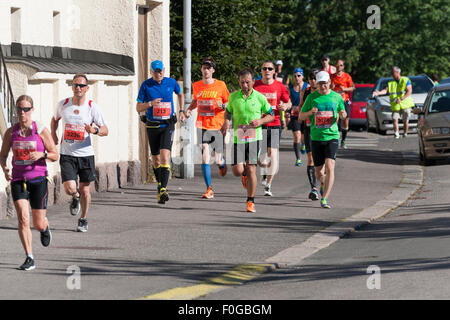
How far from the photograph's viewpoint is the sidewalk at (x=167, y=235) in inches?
355

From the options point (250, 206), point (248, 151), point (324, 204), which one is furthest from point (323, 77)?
point (250, 206)

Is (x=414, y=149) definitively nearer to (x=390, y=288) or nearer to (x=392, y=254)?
(x=392, y=254)

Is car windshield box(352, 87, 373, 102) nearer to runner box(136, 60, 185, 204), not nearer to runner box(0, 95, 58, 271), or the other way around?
runner box(136, 60, 185, 204)

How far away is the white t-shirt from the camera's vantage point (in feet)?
40.5

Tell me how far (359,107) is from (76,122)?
2781 centimetres

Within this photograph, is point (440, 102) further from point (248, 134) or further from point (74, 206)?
point (74, 206)

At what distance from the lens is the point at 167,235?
39.4ft

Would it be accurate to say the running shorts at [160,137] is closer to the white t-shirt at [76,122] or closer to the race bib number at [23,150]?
the white t-shirt at [76,122]

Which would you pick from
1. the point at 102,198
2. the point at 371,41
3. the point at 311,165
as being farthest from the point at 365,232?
the point at 371,41

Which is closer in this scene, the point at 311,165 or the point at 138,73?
the point at 311,165

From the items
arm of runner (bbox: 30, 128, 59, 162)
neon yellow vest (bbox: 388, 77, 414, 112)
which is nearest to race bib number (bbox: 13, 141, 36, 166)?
arm of runner (bbox: 30, 128, 59, 162)

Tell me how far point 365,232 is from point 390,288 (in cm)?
419

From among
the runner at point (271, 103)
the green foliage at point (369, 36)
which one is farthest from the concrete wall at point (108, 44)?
the green foliage at point (369, 36)

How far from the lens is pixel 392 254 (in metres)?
10.5
